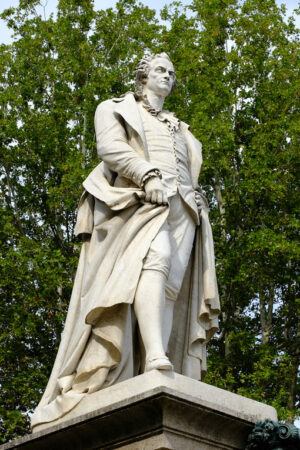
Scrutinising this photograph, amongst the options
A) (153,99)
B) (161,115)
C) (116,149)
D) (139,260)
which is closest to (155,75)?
(153,99)

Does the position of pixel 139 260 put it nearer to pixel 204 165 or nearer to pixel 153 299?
pixel 153 299

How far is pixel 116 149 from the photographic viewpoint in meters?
6.84

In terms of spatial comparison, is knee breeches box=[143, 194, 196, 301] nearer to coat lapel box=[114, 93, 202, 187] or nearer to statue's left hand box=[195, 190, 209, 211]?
statue's left hand box=[195, 190, 209, 211]

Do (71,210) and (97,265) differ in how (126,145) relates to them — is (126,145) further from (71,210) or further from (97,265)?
(71,210)

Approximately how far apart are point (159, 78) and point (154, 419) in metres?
3.26

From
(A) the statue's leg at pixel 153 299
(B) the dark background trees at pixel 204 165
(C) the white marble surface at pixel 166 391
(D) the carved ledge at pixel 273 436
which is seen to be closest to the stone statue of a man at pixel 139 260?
(A) the statue's leg at pixel 153 299

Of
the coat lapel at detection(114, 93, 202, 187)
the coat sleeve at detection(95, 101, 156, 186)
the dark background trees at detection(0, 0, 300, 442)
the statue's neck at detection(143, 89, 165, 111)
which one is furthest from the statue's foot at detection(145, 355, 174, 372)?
the dark background trees at detection(0, 0, 300, 442)

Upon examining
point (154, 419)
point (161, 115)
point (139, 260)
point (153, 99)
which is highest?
point (153, 99)

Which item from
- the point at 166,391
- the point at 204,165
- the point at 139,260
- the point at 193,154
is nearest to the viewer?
Result: the point at 166,391

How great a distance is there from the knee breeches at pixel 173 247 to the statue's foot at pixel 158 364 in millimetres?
712

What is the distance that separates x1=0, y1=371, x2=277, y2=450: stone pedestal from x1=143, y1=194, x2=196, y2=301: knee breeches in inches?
36.2

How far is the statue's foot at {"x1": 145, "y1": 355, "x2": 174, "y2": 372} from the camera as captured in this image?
575 cm

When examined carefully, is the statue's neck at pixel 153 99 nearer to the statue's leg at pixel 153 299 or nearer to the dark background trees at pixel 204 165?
the statue's leg at pixel 153 299

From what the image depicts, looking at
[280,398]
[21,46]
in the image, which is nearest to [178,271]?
[280,398]
